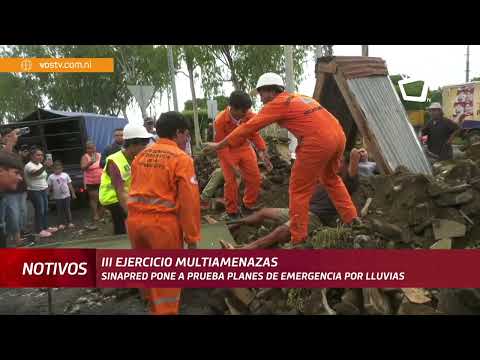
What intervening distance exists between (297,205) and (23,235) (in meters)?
2.33

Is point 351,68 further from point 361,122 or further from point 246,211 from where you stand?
point 246,211

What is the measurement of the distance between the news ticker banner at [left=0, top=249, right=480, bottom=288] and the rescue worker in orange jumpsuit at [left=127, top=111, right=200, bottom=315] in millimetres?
86

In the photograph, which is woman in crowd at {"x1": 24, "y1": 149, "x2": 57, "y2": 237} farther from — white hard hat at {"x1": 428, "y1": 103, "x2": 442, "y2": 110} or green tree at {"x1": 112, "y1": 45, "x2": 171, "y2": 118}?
white hard hat at {"x1": 428, "y1": 103, "x2": 442, "y2": 110}

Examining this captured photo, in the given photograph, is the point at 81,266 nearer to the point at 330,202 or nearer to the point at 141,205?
the point at 141,205

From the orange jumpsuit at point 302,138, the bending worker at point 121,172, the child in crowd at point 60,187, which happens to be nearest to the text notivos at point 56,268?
the bending worker at point 121,172

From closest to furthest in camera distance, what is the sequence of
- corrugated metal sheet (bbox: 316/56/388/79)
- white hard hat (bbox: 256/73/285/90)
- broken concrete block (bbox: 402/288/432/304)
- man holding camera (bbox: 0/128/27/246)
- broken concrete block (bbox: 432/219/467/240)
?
broken concrete block (bbox: 402/288/432/304) → man holding camera (bbox: 0/128/27/246) → broken concrete block (bbox: 432/219/467/240) → white hard hat (bbox: 256/73/285/90) → corrugated metal sheet (bbox: 316/56/388/79)

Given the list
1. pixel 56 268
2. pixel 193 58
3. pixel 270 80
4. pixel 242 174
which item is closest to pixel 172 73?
pixel 193 58

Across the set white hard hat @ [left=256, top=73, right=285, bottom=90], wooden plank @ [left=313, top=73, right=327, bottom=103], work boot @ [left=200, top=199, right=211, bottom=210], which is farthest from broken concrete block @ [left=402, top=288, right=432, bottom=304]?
work boot @ [left=200, top=199, right=211, bottom=210]

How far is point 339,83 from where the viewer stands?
4953mm

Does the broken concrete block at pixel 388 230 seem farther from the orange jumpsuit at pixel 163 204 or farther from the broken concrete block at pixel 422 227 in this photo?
the orange jumpsuit at pixel 163 204

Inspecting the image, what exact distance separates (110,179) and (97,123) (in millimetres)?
2548

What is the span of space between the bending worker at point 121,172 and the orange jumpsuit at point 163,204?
2.01ft

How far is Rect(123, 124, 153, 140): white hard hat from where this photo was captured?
304cm

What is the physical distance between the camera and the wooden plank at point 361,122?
480cm
